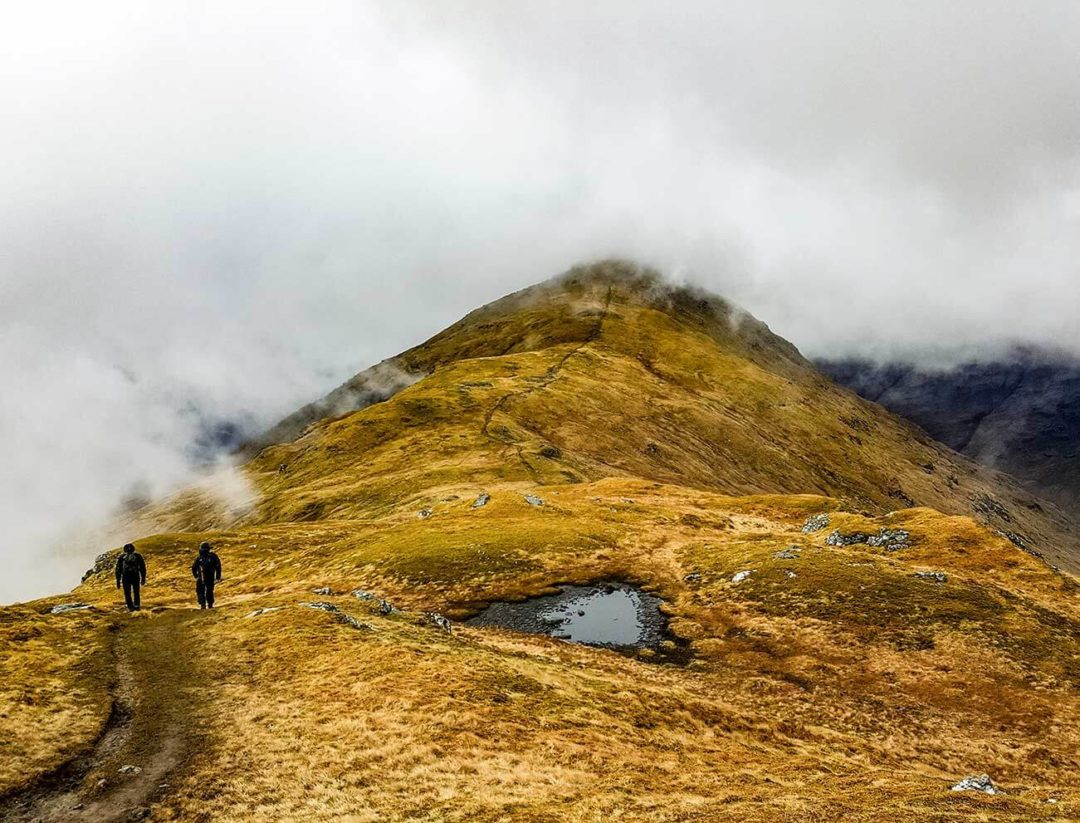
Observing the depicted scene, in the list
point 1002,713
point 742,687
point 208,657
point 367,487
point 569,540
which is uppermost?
point 367,487

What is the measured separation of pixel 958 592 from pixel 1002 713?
63.7 feet

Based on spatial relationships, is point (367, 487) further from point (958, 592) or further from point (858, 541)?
point (958, 592)

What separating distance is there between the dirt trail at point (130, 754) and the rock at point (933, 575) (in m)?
65.4

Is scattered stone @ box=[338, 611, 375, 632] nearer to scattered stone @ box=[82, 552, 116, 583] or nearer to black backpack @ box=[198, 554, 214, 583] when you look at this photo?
black backpack @ box=[198, 554, 214, 583]

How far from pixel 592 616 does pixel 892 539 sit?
42728mm

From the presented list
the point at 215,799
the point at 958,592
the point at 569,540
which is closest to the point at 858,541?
the point at 958,592

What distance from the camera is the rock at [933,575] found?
68.8 m

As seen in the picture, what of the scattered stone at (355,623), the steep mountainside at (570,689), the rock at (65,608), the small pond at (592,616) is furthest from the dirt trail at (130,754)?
the small pond at (592,616)

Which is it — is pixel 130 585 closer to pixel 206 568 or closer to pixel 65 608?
pixel 65 608

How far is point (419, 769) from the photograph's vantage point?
3047 centimetres

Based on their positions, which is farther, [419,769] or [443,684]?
[443,684]

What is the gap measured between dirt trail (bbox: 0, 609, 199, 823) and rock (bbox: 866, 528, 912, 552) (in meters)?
75.9

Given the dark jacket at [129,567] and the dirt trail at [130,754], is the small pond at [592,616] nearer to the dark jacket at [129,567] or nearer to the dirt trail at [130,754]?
the dark jacket at [129,567]

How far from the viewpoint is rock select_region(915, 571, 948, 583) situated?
2709 inches
